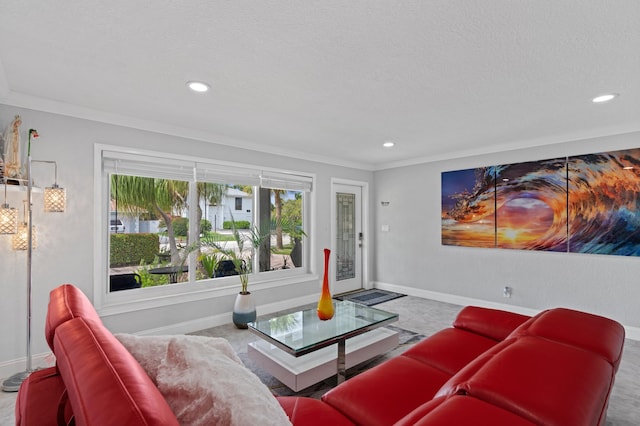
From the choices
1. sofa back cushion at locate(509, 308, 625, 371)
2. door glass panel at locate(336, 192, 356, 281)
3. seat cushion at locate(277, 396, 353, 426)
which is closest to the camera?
sofa back cushion at locate(509, 308, 625, 371)

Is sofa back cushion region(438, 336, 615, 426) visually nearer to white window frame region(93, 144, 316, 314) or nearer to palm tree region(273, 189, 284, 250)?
white window frame region(93, 144, 316, 314)

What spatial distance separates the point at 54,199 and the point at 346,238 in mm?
4042

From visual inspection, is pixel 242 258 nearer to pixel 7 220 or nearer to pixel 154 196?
pixel 154 196

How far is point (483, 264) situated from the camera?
445cm

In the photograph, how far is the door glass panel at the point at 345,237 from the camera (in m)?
5.40

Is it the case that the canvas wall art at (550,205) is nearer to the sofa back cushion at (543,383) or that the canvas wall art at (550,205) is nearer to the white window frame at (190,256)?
the white window frame at (190,256)

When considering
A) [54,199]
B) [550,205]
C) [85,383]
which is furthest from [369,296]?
[85,383]

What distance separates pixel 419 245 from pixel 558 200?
1963 mm

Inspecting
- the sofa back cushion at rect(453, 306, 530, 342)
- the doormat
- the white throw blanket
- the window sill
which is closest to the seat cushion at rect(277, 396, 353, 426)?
the white throw blanket

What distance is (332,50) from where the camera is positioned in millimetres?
1912

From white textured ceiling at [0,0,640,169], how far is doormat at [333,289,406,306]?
2.65 m

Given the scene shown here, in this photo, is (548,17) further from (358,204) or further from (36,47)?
(358,204)

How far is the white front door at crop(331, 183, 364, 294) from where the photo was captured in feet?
17.3

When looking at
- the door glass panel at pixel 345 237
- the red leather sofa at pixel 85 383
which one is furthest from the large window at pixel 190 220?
the red leather sofa at pixel 85 383
